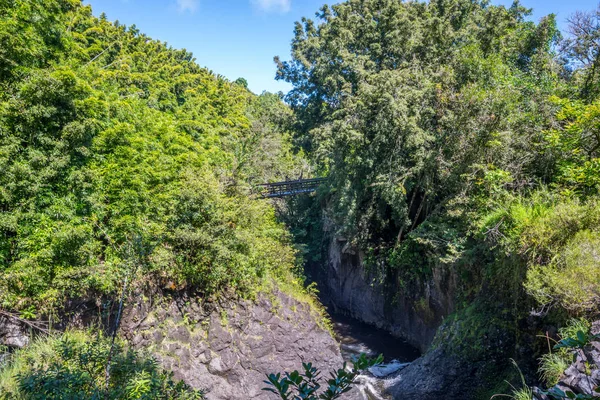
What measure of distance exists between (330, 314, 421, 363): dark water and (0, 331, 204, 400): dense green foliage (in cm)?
978

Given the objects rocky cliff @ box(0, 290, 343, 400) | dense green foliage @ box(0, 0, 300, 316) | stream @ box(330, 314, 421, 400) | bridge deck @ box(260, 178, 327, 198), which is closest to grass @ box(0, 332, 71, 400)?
rocky cliff @ box(0, 290, 343, 400)

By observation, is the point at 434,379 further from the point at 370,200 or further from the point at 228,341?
the point at 370,200

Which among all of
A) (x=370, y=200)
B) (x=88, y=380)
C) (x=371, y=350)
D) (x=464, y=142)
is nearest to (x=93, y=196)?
(x=88, y=380)

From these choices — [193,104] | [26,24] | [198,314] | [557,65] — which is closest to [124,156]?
[26,24]

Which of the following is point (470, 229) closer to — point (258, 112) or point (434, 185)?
point (434, 185)

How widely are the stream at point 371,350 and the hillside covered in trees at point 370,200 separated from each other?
0.75 meters

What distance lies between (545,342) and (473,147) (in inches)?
255

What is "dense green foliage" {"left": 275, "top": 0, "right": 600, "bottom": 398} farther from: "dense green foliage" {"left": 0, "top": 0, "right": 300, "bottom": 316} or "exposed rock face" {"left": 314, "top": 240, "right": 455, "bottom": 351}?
"dense green foliage" {"left": 0, "top": 0, "right": 300, "bottom": 316}

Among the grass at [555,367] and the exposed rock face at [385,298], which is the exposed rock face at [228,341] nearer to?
the exposed rock face at [385,298]

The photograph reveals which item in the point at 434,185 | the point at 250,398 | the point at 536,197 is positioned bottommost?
the point at 250,398

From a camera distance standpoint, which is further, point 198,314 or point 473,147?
point 473,147

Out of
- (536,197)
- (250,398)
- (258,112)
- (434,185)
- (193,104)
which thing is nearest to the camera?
(536,197)

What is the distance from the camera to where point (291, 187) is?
66.2 feet

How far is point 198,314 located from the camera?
387 inches
